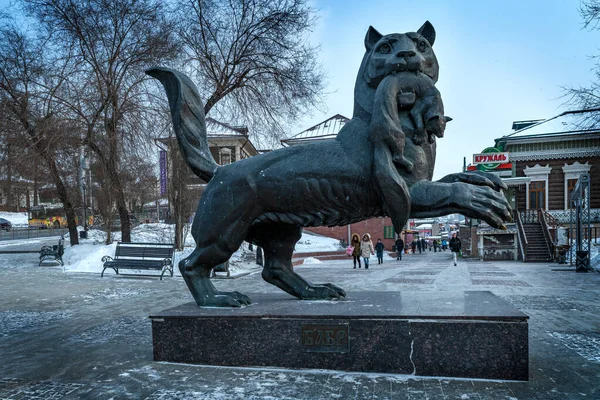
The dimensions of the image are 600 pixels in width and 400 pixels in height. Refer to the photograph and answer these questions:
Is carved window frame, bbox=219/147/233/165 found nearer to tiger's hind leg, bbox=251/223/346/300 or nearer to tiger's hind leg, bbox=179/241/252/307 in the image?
tiger's hind leg, bbox=251/223/346/300

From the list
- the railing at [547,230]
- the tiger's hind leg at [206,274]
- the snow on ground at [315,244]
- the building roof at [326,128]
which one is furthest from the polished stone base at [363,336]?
the building roof at [326,128]

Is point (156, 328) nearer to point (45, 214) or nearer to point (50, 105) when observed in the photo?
point (50, 105)

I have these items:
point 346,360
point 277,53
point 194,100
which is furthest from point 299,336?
point 277,53

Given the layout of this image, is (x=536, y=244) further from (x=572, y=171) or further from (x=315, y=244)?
(x=315, y=244)

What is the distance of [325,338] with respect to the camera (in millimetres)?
3625

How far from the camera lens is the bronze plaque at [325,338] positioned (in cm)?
359

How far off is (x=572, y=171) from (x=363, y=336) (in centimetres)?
2914

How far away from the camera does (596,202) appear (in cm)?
2712

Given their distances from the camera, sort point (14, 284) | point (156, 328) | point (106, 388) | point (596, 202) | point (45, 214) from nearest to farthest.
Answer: point (106, 388) → point (156, 328) → point (14, 284) → point (596, 202) → point (45, 214)

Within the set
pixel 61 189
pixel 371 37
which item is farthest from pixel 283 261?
pixel 61 189

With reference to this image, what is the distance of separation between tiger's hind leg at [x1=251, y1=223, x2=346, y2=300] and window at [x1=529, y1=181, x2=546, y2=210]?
91.4 ft

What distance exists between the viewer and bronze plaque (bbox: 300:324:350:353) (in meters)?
3.59

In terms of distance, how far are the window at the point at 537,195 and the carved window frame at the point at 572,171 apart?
1.19 metres

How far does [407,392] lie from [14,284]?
419 inches
